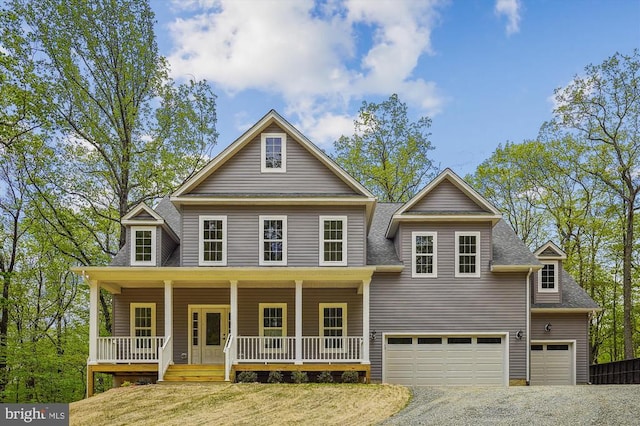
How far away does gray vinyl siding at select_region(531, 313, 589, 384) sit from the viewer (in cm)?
1908

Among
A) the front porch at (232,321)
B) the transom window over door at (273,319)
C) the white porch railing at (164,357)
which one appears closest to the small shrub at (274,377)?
the front porch at (232,321)

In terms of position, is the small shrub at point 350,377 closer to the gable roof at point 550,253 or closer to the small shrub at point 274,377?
the small shrub at point 274,377

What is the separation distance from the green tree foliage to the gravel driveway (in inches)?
677

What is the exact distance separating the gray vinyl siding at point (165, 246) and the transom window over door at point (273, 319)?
358 cm

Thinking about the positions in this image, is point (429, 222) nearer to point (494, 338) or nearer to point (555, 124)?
point (494, 338)

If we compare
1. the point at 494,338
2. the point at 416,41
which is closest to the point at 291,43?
the point at 416,41

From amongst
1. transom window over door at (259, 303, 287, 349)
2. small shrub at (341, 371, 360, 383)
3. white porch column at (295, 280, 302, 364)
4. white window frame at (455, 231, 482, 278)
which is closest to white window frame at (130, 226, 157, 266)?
transom window over door at (259, 303, 287, 349)

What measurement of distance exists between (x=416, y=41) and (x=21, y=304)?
21.8 m

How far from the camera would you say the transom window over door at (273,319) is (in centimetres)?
1795

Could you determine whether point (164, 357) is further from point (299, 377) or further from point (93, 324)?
point (299, 377)

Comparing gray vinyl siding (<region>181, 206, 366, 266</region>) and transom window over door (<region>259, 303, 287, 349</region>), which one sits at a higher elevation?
gray vinyl siding (<region>181, 206, 366, 266</region>)

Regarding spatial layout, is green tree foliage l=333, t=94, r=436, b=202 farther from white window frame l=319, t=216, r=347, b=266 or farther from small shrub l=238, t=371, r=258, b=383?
small shrub l=238, t=371, r=258, b=383

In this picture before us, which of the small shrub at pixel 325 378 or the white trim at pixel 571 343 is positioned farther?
the white trim at pixel 571 343

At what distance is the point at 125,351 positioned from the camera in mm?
16516
